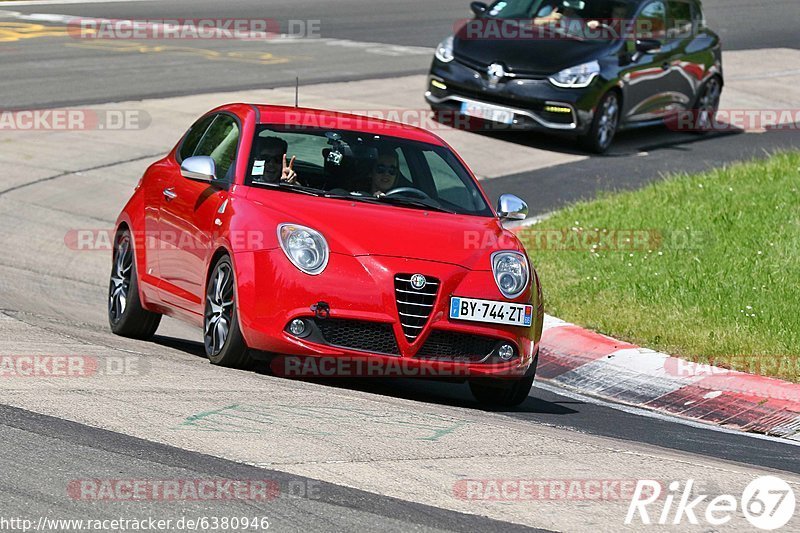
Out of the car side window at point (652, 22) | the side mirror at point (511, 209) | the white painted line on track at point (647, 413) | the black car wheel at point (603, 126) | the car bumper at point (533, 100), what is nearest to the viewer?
the white painted line on track at point (647, 413)

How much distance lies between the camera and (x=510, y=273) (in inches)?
338

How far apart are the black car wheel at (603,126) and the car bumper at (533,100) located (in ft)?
0.59

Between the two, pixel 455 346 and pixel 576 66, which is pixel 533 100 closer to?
pixel 576 66

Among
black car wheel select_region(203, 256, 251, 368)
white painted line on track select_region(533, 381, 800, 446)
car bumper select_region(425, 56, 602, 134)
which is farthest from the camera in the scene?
car bumper select_region(425, 56, 602, 134)

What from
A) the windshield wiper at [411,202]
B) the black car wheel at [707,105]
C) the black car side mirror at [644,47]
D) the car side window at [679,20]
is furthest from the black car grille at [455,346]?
the black car wheel at [707,105]

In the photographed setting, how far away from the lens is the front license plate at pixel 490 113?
60.3ft

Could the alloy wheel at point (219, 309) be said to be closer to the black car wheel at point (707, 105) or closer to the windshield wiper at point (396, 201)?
the windshield wiper at point (396, 201)

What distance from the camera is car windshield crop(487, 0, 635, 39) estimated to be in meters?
19.3

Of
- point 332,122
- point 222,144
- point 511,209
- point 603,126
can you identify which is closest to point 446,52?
point 603,126

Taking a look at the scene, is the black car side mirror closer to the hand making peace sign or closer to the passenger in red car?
the passenger in red car

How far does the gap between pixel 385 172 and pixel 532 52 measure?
9741mm

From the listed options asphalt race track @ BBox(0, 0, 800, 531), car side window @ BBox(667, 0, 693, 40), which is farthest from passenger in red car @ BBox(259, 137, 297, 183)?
car side window @ BBox(667, 0, 693, 40)

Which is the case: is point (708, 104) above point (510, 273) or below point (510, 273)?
below

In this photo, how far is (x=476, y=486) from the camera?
6.13m
